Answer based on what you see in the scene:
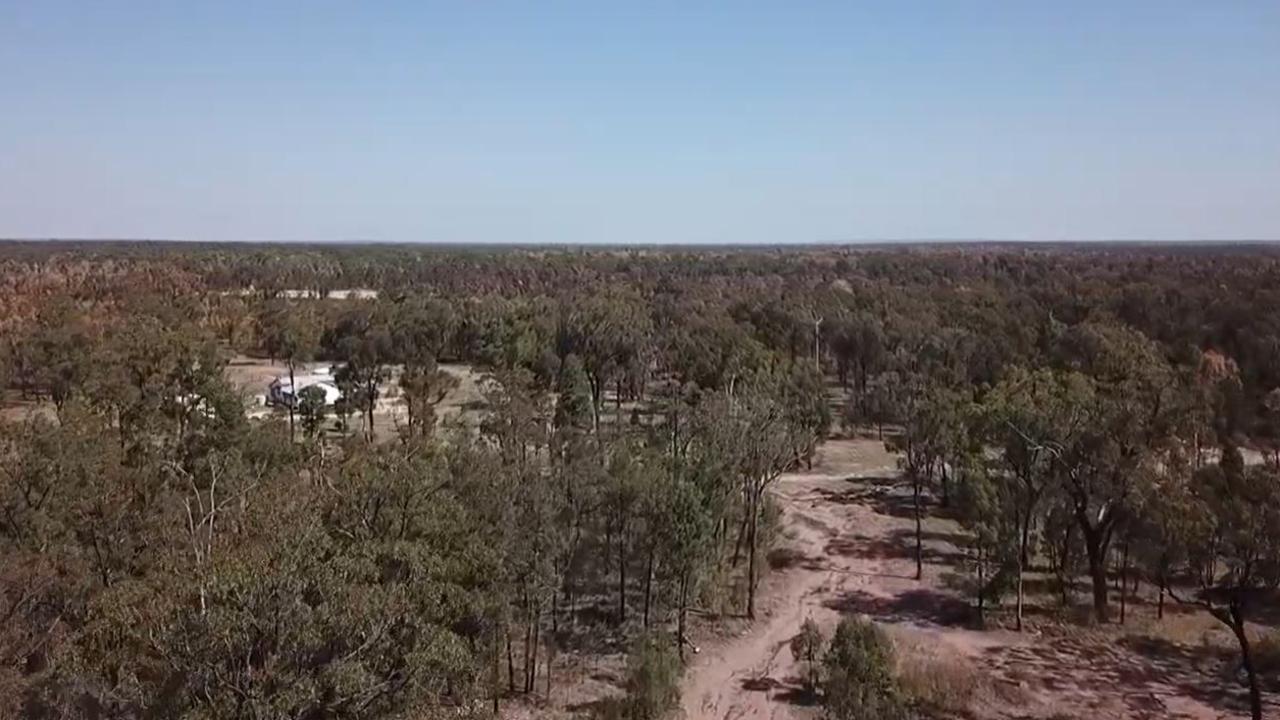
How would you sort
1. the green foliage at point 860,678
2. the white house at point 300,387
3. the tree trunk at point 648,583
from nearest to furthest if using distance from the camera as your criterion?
the green foliage at point 860,678, the tree trunk at point 648,583, the white house at point 300,387

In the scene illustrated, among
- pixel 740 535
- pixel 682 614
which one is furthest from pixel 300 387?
pixel 682 614

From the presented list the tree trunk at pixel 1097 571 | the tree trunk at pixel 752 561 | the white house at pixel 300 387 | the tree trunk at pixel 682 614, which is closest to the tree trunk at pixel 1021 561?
the tree trunk at pixel 1097 571

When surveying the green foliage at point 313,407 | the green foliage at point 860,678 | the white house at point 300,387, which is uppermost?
the green foliage at point 313,407

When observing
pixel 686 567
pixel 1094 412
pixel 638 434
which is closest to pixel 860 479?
pixel 638 434

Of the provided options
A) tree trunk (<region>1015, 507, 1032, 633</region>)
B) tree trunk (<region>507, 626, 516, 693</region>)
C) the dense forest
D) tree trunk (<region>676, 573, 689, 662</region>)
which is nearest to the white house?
the dense forest

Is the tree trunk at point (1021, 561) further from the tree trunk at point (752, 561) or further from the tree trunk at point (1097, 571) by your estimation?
the tree trunk at point (752, 561)

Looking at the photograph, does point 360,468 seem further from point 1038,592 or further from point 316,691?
point 1038,592

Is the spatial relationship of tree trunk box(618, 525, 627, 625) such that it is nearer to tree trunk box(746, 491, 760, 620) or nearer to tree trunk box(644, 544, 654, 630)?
tree trunk box(644, 544, 654, 630)
